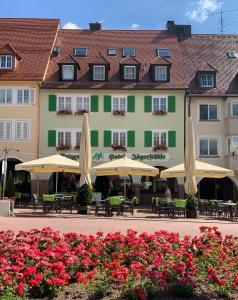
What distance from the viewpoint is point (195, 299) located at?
7.02 meters

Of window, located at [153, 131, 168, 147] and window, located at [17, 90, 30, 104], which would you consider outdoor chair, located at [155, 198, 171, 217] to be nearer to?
window, located at [153, 131, 168, 147]

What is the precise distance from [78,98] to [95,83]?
1695 millimetres

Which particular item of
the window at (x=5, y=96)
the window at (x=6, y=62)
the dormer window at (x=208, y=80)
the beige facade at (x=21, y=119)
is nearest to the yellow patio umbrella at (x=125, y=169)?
the beige facade at (x=21, y=119)

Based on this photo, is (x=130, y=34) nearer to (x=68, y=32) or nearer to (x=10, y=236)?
(x=68, y=32)

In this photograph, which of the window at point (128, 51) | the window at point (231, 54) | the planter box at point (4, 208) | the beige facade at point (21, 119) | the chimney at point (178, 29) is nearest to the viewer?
the planter box at point (4, 208)

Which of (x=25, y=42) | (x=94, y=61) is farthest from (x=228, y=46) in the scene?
(x=25, y=42)

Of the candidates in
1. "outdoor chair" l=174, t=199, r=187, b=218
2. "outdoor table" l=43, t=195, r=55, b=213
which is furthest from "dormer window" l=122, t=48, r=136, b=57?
"outdoor chair" l=174, t=199, r=187, b=218

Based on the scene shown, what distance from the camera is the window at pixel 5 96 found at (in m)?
35.6

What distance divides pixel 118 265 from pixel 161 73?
30766 millimetres

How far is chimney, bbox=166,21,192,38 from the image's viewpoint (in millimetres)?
43438

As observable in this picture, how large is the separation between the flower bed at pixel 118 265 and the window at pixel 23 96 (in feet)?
85.4

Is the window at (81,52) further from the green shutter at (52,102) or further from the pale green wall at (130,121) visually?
the green shutter at (52,102)

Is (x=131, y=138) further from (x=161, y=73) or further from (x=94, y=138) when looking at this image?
(x=161, y=73)

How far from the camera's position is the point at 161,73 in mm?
37250
